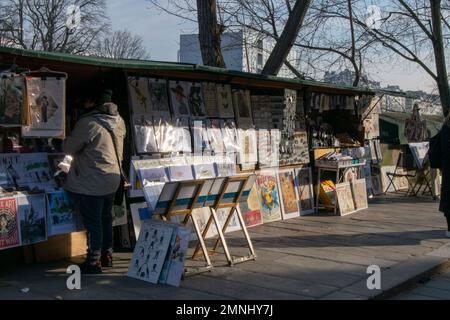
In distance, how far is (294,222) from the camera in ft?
31.0

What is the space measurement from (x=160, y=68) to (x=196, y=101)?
1489 mm

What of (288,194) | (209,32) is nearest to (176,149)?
(288,194)

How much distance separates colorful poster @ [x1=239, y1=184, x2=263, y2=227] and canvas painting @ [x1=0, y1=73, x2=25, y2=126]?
403 centimetres

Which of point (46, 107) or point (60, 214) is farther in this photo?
point (60, 214)

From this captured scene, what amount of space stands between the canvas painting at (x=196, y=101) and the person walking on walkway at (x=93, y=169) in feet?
7.10

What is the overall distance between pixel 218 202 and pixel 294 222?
341 centimetres

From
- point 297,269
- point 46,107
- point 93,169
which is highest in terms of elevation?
point 46,107

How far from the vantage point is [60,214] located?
6.01 meters

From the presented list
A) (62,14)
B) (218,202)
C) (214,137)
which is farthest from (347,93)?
(62,14)

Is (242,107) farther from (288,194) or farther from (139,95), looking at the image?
(139,95)

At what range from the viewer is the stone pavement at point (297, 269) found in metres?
5.32

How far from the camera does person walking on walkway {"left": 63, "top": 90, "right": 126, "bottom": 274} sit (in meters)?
5.75
